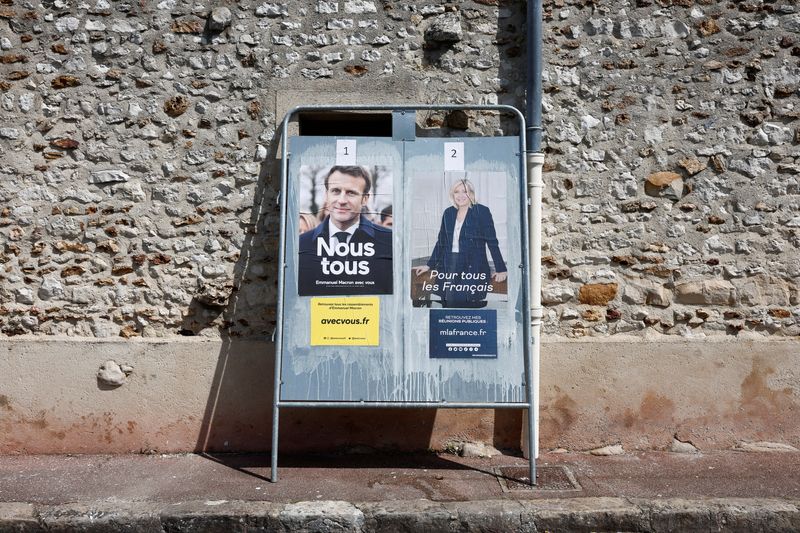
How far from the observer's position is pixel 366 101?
485 centimetres

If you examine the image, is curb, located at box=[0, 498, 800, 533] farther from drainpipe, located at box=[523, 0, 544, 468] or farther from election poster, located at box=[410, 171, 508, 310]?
election poster, located at box=[410, 171, 508, 310]

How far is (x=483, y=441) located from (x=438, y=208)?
1.68 meters

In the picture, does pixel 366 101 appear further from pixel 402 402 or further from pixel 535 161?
pixel 402 402

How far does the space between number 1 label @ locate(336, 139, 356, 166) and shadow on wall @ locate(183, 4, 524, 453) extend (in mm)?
588

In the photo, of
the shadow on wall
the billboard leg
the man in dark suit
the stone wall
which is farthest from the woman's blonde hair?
the billboard leg

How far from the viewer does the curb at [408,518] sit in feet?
12.4

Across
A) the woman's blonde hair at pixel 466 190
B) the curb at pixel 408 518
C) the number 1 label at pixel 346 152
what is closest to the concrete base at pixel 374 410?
the curb at pixel 408 518

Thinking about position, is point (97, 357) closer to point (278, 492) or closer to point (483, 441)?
point (278, 492)

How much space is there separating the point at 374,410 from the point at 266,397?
0.76m

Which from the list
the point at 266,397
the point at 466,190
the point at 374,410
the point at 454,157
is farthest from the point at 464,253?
the point at 266,397

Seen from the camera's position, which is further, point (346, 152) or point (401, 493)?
point (346, 152)

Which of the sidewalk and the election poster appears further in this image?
the election poster

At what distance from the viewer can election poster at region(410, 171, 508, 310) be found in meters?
4.36

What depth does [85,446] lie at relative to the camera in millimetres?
4832
